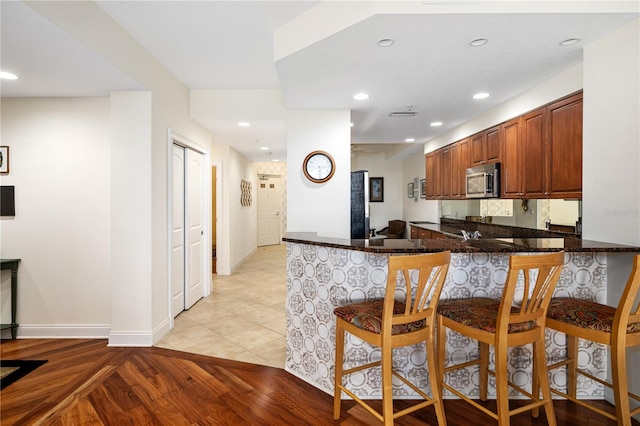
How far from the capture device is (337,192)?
3.73 m

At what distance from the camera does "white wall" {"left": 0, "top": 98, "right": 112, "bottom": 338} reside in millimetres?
3186

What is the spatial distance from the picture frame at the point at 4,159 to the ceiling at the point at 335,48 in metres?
0.51

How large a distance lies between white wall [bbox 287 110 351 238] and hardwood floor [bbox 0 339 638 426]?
1681 mm

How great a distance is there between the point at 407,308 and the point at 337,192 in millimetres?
2151

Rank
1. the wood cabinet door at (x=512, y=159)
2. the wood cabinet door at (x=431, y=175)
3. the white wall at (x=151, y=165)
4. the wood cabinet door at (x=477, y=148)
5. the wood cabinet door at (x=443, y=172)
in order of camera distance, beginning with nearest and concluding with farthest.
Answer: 1. the white wall at (x=151, y=165)
2. the wood cabinet door at (x=512, y=159)
3. the wood cabinet door at (x=477, y=148)
4. the wood cabinet door at (x=443, y=172)
5. the wood cabinet door at (x=431, y=175)

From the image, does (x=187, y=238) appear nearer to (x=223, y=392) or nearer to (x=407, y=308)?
(x=223, y=392)

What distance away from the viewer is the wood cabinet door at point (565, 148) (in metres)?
2.57

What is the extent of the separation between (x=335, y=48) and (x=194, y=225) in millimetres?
3055

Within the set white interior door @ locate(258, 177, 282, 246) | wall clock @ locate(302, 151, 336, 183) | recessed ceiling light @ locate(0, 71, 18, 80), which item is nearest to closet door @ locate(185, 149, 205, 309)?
wall clock @ locate(302, 151, 336, 183)

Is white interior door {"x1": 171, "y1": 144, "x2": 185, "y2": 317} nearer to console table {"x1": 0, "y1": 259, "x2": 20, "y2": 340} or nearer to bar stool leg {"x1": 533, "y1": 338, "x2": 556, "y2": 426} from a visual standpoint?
console table {"x1": 0, "y1": 259, "x2": 20, "y2": 340}

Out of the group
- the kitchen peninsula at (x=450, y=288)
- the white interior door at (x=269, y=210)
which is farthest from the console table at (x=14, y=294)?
the white interior door at (x=269, y=210)

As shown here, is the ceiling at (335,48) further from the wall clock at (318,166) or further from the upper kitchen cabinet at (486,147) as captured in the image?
the wall clock at (318,166)

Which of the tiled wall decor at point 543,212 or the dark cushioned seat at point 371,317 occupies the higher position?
the tiled wall decor at point 543,212

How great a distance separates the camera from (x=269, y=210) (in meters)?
9.95
